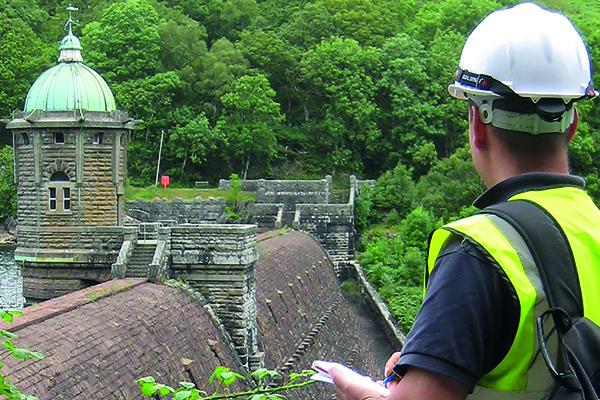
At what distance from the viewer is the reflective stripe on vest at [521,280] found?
1.99 meters

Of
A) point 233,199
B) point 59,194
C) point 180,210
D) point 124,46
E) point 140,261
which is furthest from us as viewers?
point 124,46

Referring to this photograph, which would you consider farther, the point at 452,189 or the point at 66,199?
the point at 452,189

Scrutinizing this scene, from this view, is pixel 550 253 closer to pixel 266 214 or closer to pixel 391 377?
pixel 391 377

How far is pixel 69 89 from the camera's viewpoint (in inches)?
640

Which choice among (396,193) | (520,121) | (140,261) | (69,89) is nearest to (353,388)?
(520,121)

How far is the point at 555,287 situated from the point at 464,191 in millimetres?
32865

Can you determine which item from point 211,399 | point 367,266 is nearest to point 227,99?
point 367,266

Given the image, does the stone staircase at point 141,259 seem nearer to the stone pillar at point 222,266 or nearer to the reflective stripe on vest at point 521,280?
the stone pillar at point 222,266

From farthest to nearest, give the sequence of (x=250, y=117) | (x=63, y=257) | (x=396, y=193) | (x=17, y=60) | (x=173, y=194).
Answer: (x=17, y=60)
(x=250, y=117)
(x=173, y=194)
(x=396, y=193)
(x=63, y=257)

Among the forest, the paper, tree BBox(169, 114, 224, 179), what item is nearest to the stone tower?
the paper

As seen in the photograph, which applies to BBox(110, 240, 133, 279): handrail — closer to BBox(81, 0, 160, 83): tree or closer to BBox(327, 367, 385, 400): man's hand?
BBox(327, 367, 385, 400): man's hand

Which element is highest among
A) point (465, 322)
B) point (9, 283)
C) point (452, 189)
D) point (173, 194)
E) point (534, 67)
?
point (534, 67)

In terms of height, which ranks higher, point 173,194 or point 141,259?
point 141,259

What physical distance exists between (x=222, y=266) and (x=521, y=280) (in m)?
12.8
